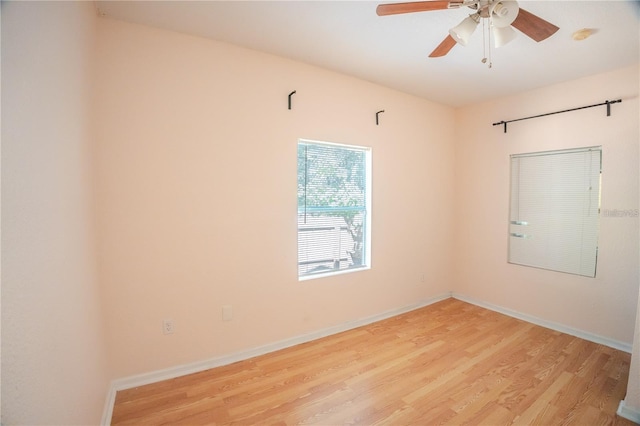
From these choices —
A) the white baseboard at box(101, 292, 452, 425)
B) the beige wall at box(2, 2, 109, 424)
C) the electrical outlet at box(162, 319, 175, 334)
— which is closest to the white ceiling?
the beige wall at box(2, 2, 109, 424)

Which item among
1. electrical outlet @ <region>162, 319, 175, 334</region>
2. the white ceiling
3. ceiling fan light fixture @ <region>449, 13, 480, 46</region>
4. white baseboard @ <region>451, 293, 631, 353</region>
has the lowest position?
white baseboard @ <region>451, 293, 631, 353</region>

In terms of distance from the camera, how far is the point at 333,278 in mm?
2848

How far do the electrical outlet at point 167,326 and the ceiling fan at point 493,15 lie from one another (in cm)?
255

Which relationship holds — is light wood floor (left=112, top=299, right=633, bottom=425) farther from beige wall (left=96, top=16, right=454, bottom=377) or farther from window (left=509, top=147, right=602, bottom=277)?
window (left=509, top=147, right=602, bottom=277)

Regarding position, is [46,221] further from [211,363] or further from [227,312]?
[211,363]

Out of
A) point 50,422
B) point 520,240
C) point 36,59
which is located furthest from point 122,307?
point 520,240

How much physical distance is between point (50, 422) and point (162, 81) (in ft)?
6.78

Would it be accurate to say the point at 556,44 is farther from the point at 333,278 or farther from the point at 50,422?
the point at 50,422

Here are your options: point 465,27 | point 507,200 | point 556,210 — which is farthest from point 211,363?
point 556,210

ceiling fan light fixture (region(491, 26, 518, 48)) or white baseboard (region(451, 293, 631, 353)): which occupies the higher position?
ceiling fan light fixture (region(491, 26, 518, 48))

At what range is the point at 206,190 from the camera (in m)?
2.17

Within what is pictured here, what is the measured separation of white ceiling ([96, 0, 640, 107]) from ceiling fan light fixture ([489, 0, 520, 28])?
0.45 m

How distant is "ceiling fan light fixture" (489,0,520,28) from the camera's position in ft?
4.47

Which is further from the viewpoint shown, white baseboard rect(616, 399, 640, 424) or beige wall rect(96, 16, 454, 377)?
beige wall rect(96, 16, 454, 377)
